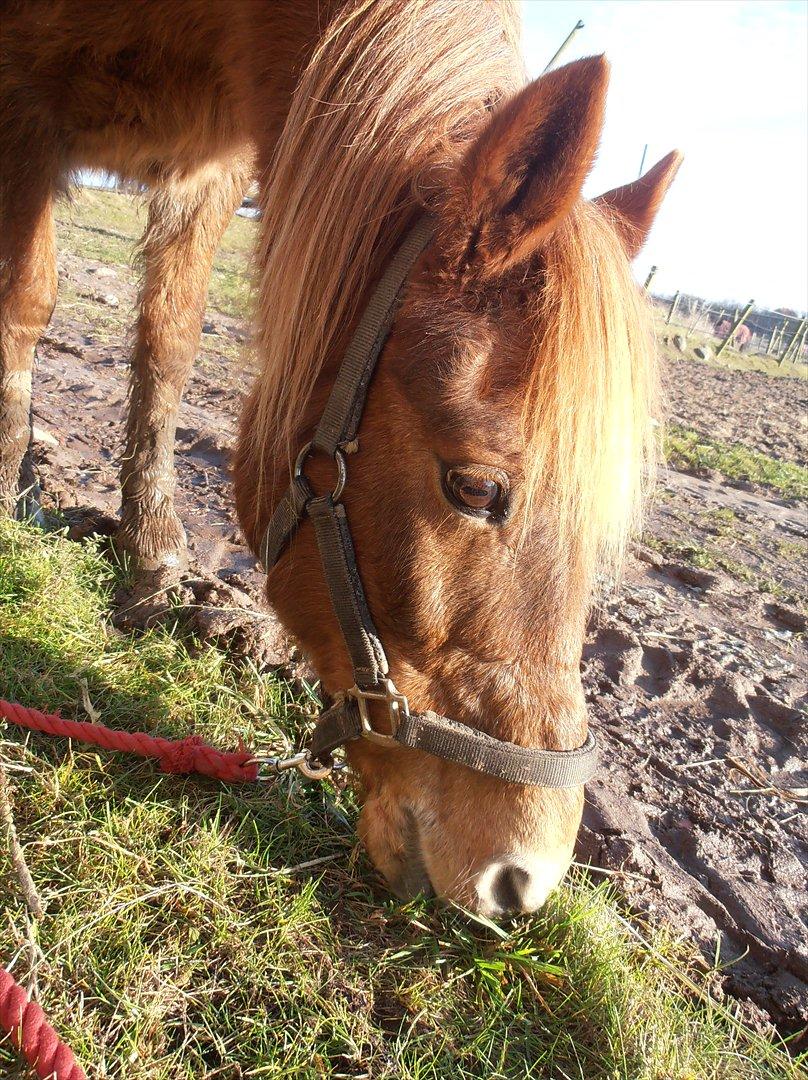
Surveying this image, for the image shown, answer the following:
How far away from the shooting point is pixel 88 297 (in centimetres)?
769

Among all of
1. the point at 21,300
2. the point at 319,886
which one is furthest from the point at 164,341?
the point at 319,886

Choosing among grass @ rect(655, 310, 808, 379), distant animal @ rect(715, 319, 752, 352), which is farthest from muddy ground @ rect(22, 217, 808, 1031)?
distant animal @ rect(715, 319, 752, 352)

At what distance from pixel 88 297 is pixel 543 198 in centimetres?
764

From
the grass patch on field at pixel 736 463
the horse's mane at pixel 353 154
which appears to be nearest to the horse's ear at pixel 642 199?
the horse's mane at pixel 353 154

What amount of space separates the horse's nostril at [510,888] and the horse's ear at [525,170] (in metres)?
1.26

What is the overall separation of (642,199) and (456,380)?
88 cm

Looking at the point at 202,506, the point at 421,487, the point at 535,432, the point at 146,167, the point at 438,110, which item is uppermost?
the point at 438,110

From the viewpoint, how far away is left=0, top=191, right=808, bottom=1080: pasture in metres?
1.48

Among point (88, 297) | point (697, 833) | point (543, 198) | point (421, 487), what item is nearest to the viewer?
point (543, 198)

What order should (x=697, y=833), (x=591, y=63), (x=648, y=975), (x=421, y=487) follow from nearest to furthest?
1. (x=591, y=63)
2. (x=421, y=487)
3. (x=648, y=975)
4. (x=697, y=833)

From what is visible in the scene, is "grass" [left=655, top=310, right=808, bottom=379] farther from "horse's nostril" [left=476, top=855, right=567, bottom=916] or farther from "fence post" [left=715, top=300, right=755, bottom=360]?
"horse's nostril" [left=476, top=855, right=567, bottom=916]

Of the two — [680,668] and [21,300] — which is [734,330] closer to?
[680,668]

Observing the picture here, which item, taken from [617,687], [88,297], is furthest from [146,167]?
[88,297]

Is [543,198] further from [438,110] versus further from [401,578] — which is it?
[401,578]
